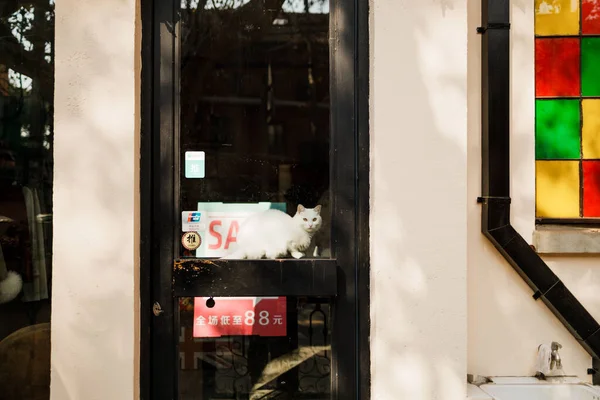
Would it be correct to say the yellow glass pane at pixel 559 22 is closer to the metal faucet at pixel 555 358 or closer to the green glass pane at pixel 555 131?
the green glass pane at pixel 555 131

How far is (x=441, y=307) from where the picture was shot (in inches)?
122

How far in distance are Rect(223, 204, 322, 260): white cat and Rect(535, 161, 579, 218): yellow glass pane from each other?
157 centimetres

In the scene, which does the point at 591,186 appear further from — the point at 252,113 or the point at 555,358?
the point at 252,113

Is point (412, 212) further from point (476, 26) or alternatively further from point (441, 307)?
point (476, 26)

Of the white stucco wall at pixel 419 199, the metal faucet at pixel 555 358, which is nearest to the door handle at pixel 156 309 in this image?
the white stucco wall at pixel 419 199

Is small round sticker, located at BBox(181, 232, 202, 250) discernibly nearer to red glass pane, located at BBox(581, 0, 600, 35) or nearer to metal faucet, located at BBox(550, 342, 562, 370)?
metal faucet, located at BBox(550, 342, 562, 370)

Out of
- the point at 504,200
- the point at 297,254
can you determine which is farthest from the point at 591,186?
the point at 297,254

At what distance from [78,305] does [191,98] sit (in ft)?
4.66

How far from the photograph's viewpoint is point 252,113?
3.28 meters

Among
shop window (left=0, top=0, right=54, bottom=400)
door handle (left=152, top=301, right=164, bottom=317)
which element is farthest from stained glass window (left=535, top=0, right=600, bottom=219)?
shop window (left=0, top=0, right=54, bottom=400)

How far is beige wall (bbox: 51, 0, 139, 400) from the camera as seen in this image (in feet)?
9.83

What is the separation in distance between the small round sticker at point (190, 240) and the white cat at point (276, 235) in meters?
0.20

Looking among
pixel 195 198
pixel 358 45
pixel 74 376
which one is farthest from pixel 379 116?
pixel 74 376

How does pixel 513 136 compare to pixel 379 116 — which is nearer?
pixel 379 116
